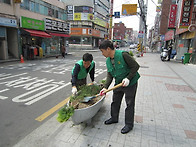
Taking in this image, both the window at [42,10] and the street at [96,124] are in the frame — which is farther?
the window at [42,10]

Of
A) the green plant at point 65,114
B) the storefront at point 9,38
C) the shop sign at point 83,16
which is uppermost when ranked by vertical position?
the shop sign at point 83,16

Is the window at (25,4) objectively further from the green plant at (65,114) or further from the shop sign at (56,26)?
the green plant at (65,114)

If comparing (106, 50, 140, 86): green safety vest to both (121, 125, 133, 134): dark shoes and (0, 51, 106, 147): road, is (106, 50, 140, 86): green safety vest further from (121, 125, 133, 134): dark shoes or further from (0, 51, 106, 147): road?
(0, 51, 106, 147): road

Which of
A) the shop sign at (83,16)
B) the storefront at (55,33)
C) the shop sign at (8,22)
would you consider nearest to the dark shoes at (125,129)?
the shop sign at (8,22)

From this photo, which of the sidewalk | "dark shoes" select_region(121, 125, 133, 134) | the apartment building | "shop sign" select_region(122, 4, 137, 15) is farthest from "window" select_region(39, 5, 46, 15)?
"dark shoes" select_region(121, 125, 133, 134)

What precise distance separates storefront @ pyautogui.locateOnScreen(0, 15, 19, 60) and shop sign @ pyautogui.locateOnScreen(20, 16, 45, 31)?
915mm

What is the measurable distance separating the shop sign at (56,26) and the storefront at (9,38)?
4611mm

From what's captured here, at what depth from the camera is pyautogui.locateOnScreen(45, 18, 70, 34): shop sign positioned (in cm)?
1829

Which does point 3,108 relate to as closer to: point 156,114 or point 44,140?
point 44,140

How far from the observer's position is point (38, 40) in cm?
1830

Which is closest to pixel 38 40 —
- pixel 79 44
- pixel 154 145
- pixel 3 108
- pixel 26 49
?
pixel 26 49

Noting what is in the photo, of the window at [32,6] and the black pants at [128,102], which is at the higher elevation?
the window at [32,6]

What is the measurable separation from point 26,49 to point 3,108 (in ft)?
39.9

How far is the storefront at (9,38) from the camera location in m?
12.7
